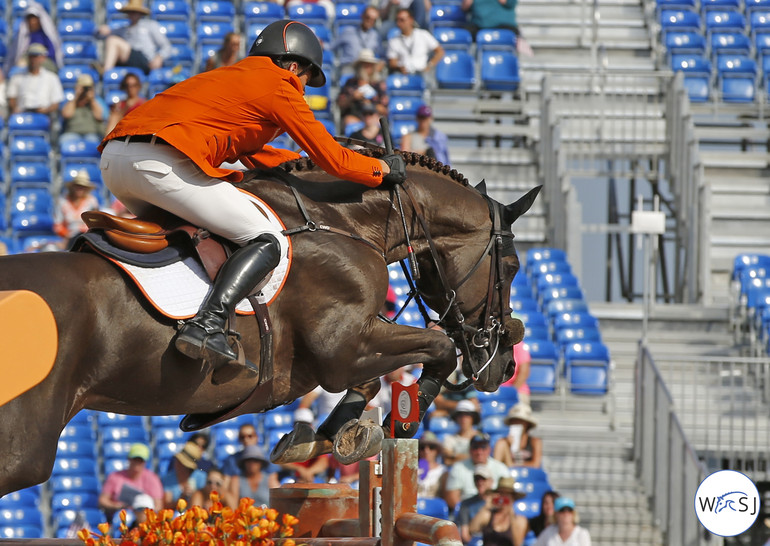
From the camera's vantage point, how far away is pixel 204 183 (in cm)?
475

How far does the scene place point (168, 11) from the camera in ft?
48.9

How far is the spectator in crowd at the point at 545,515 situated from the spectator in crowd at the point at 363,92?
4793 mm

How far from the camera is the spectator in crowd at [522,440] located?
989 centimetres

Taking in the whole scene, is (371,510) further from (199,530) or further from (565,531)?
(565,531)

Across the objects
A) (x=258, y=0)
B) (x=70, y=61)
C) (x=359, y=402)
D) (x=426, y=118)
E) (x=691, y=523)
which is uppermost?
(x=258, y=0)

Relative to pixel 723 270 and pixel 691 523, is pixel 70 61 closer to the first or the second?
pixel 723 270

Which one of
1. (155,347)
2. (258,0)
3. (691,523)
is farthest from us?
(258,0)

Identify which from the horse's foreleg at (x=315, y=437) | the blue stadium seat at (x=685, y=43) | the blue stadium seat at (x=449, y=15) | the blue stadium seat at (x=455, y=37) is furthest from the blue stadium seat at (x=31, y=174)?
the horse's foreleg at (x=315, y=437)

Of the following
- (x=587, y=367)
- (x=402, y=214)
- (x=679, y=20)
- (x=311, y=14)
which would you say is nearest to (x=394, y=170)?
(x=402, y=214)

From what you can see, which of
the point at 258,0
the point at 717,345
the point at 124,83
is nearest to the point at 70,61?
the point at 124,83

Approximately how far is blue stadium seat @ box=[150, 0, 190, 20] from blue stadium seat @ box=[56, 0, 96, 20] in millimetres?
782

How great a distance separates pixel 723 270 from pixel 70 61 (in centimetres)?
750

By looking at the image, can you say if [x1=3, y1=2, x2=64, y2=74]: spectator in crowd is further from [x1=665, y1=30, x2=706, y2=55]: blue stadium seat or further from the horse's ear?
the horse's ear

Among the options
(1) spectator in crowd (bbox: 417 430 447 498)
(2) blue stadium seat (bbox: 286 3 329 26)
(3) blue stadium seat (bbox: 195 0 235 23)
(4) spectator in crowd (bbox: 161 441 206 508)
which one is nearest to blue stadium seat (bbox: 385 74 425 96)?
(2) blue stadium seat (bbox: 286 3 329 26)
